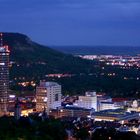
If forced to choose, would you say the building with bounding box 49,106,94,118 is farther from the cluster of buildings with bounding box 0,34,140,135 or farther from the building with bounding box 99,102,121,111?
the building with bounding box 99,102,121,111

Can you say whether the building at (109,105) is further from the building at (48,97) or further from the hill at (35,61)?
the hill at (35,61)

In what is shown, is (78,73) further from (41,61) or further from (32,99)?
(32,99)

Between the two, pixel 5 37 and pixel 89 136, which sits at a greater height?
pixel 5 37

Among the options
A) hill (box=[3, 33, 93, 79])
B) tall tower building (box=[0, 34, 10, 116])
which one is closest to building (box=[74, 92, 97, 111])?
tall tower building (box=[0, 34, 10, 116])

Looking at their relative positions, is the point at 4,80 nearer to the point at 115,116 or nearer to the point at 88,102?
the point at 88,102

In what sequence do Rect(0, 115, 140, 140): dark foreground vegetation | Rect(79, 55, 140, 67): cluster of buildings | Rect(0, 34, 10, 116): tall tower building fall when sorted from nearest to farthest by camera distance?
Rect(0, 115, 140, 140): dark foreground vegetation < Rect(0, 34, 10, 116): tall tower building < Rect(79, 55, 140, 67): cluster of buildings

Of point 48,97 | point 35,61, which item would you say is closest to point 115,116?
point 48,97

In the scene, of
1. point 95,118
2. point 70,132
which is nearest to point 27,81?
point 95,118

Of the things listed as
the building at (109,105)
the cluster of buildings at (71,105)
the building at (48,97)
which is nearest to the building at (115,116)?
the cluster of buildings at (71,105)
